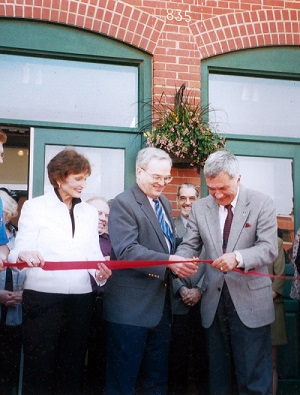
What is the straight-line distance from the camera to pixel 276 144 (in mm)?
5902

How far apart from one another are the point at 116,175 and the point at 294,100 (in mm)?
2412

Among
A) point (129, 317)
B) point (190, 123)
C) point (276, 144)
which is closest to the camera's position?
point (129, 317)

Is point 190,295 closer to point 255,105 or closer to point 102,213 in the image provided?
point 102,213

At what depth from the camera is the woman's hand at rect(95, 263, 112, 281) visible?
3459 mm

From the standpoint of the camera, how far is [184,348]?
14.8ft

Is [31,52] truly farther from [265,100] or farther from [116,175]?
[265,100]

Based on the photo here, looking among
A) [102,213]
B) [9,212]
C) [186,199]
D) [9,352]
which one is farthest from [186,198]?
[9,352]

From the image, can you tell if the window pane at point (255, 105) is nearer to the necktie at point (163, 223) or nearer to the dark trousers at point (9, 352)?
the necktie at point (163, 223)

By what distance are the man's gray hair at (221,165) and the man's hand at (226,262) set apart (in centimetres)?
59

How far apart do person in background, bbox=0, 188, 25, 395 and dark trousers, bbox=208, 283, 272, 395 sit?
1.64m

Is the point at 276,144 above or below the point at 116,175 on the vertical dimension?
above

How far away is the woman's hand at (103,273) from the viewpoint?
11.3 feet

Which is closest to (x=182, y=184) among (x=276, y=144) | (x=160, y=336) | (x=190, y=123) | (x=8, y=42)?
(x=190, y=123)

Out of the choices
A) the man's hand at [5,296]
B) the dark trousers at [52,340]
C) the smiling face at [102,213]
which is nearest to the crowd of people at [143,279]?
the dark trousers at [52,340]
